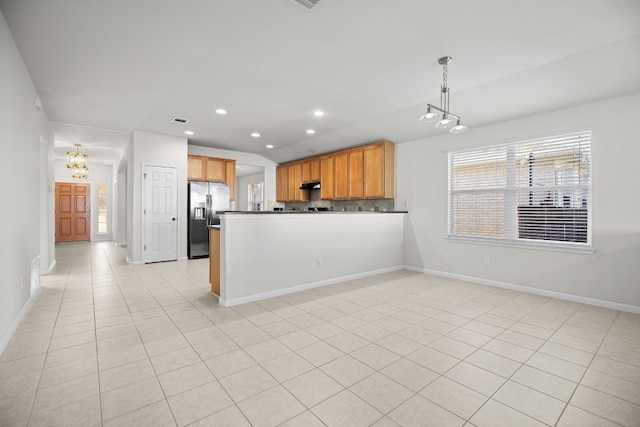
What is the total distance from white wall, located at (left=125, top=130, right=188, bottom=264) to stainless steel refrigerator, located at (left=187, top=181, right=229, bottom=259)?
172mm

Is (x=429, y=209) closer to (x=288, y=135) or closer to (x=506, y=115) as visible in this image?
(x=506, y=115)

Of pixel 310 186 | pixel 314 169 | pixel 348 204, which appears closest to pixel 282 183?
pixel 310 186

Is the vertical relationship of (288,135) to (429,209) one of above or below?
above

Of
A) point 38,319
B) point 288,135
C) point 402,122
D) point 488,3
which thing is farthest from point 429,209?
point 38,319

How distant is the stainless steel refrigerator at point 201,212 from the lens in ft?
21.7

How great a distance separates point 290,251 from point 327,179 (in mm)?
3261

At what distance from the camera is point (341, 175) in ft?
21.8

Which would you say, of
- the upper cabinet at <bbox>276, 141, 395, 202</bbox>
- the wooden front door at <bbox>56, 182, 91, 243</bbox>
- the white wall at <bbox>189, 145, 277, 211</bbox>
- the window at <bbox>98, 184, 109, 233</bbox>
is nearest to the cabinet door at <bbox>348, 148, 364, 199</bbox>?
the upper cabinet at <bbox>276, 141, 395, 202</bbox>

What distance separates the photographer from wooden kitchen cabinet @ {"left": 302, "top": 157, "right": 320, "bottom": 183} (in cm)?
728

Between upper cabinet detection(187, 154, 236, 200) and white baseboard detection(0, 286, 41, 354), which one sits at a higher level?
upper cabinet detection(187, 154, 236, 200)

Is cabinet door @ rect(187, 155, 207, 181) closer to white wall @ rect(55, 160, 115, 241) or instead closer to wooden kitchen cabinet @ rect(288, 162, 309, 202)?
wooden kitchen cabinet @ rect(288, 162, 309, 202)

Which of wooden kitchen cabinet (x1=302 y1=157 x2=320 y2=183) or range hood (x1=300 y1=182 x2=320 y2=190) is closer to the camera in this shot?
wooden kitchen cabinet (x1=302 y1=157 x2=320 y2=183)

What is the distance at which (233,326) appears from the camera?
2891mm

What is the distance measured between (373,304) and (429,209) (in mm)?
2546
